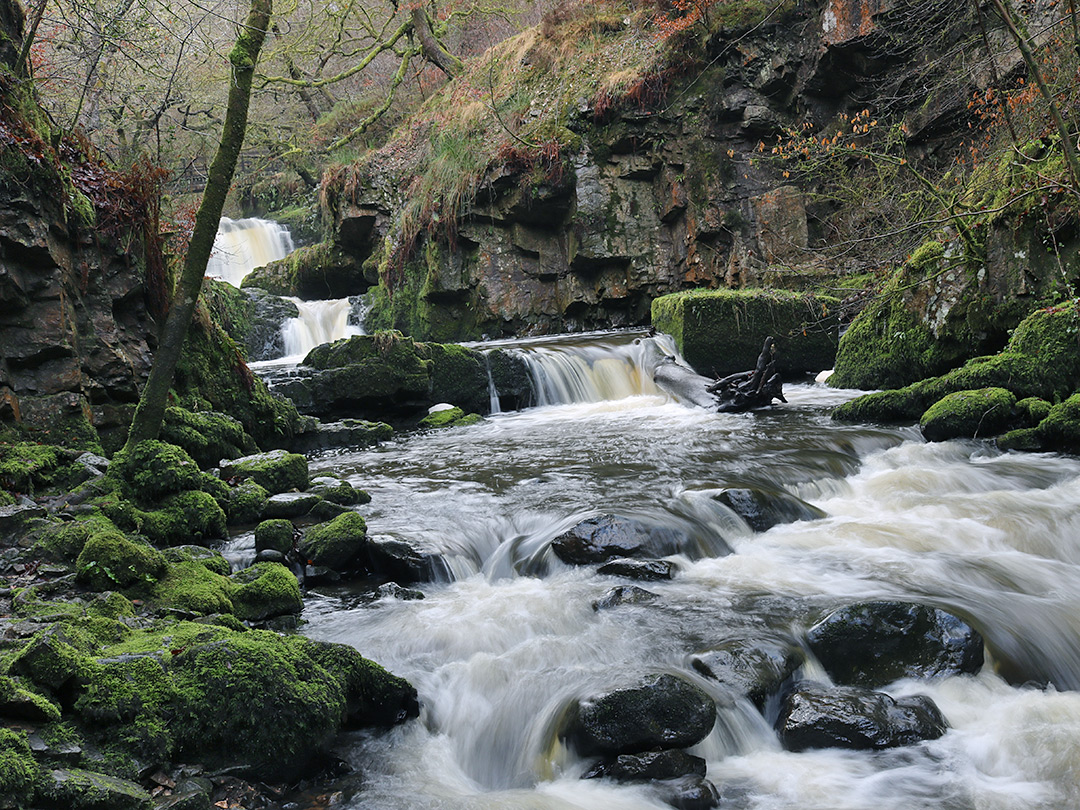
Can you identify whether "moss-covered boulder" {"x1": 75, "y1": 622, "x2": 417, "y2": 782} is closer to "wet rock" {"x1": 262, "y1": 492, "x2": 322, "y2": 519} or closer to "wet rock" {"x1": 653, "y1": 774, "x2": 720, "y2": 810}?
"wet rock" {"x1": 653, "y1": 774, "x2": 720, "y2": 810}

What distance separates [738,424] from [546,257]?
8.92 metres

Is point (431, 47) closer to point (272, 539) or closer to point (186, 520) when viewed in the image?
point (186, 520)

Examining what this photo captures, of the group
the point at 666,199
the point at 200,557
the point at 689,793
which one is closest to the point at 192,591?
the point at 200,557

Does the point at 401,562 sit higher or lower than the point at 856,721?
higher

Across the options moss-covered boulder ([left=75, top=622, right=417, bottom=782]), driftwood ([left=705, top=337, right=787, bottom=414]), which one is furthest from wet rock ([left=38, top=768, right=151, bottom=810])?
driftwood ([left=705, top=337, right=787, bottom=414])

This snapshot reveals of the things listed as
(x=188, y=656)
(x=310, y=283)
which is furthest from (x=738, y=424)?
(x=310, y=283)

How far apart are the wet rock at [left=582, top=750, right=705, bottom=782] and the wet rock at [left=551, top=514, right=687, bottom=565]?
89.1 inches

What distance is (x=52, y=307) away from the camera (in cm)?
615

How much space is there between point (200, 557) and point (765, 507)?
174 inches

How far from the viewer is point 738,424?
9.84 metres

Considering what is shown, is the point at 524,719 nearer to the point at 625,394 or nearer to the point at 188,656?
the point at 188,656

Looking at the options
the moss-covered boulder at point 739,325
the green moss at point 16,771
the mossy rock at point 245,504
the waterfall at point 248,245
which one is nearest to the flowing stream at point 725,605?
the mossy rock at point 245,504

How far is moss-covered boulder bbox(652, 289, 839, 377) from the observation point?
494 inches

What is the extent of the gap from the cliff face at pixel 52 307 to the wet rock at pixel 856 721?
5.86 metres
